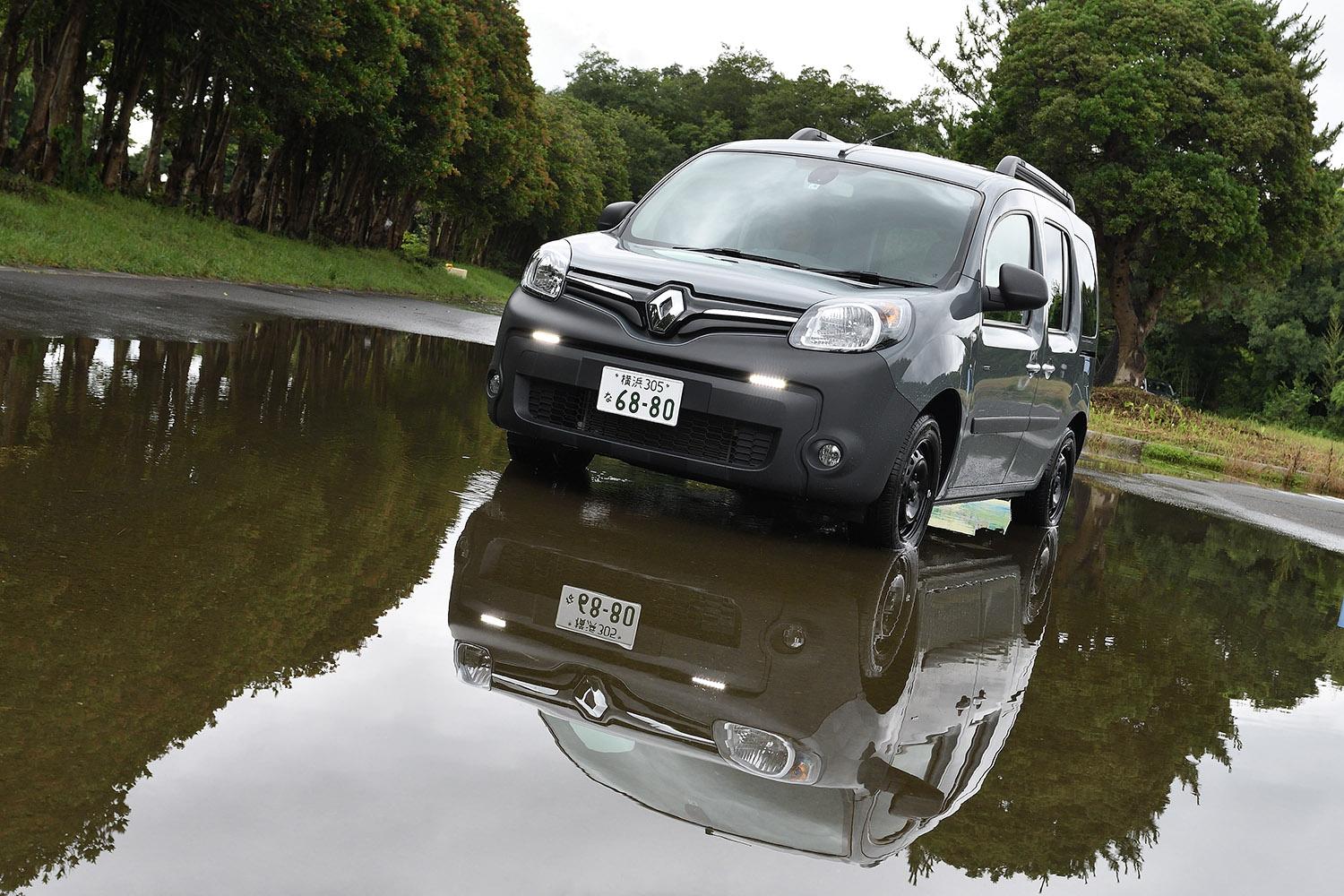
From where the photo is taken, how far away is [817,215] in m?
7.53

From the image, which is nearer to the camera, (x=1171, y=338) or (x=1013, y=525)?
(x=1013, y=525)

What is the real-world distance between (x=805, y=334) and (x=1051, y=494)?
3561 mm

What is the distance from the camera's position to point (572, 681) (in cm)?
377

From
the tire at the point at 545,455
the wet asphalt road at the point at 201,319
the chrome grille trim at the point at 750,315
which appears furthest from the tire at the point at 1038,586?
the wet asphalt road at the point at 201,319

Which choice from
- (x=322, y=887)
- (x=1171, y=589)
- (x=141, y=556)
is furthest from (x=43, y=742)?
(x=1171, y=589)

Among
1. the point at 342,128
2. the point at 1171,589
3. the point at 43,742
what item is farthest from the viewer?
the point at 342,128

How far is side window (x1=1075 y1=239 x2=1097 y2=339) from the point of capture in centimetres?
931

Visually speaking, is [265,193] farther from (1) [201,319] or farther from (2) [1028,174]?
(2) [1028,174]

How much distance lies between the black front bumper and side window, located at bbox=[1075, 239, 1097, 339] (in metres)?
3.35

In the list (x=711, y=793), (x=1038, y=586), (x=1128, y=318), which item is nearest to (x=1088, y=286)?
(x=1038, y=586)

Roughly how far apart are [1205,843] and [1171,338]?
3146 inches

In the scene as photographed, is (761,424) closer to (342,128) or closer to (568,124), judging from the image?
(342,128)

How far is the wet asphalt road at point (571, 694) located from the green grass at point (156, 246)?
11280 millimetres

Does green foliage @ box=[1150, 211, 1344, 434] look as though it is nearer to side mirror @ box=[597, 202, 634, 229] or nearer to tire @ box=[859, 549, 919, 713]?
side mirror @ box=[597, 202, 634, 229]
